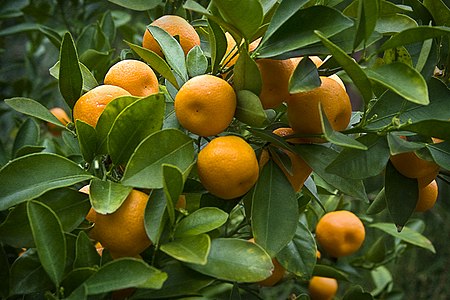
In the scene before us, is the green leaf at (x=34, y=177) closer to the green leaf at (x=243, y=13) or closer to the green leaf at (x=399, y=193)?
the green leaf at (x=243, y=13)

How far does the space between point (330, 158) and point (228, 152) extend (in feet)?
0.36

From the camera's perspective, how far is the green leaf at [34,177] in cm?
61

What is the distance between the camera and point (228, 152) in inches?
24.7

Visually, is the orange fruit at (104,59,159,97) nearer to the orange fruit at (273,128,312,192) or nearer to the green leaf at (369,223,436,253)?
the orange fruit at (273,128,312,192)

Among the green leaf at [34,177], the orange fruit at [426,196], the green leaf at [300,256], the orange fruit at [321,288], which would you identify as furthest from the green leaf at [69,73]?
the orange fruit at [321,288]

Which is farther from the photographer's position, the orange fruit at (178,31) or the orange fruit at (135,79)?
the orange fruit at (178,31)

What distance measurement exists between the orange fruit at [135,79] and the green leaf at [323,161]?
0.17 m

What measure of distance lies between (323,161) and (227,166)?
11cm

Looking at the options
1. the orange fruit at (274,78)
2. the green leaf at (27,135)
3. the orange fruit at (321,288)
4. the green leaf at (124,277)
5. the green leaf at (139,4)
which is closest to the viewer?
the green leaf at (124,277)

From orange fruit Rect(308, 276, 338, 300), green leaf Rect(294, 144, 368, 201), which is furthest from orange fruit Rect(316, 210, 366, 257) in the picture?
green leaf Rect(294, 144, 368, 201)

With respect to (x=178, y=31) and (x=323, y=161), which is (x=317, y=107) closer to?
(x=323, y=161)

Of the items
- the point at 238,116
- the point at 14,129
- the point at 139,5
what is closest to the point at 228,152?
the point at 238,116

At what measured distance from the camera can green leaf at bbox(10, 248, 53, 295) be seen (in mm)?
665

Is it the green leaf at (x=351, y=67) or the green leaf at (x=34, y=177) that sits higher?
the green leaf at (x=351, y=67)
